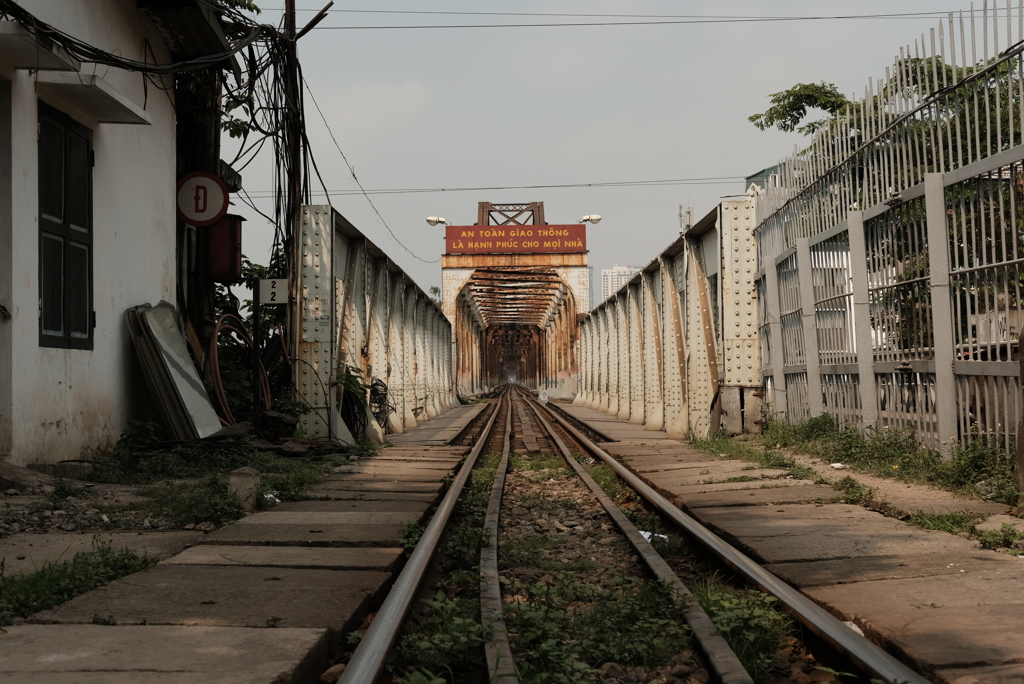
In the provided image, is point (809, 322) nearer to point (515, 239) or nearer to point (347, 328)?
point (347, 328)

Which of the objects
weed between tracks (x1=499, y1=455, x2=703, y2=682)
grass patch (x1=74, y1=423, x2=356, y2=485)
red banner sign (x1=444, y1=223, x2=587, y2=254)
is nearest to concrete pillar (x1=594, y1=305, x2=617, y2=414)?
red banner sign (x1=444, y1=223, x2=587, y2=254)

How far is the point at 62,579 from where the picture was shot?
12.4 feet

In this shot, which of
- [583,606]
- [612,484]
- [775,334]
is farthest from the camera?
[775,334]

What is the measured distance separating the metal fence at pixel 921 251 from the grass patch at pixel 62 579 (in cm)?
528

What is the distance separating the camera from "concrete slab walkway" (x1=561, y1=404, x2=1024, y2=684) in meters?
2.94

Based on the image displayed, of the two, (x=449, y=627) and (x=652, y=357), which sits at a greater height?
(x=652, y=357)

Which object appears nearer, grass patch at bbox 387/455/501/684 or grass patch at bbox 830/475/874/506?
→ grass patch at bbox 387/455/501/684

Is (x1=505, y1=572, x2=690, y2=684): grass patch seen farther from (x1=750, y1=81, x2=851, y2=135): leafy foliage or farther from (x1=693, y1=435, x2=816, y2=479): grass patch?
(x1=750, y1=81, x2=851, y2=135): leafy foliage

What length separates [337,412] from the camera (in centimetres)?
1145

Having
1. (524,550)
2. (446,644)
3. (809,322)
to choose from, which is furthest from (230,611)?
(809,322)

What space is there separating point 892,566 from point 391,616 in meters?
2.36

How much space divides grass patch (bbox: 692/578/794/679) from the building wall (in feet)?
18.1

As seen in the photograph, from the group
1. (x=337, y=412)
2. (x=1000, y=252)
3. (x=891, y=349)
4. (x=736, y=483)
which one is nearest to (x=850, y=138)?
(x=891, y=349)

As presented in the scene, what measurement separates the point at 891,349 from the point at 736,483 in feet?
5.86
